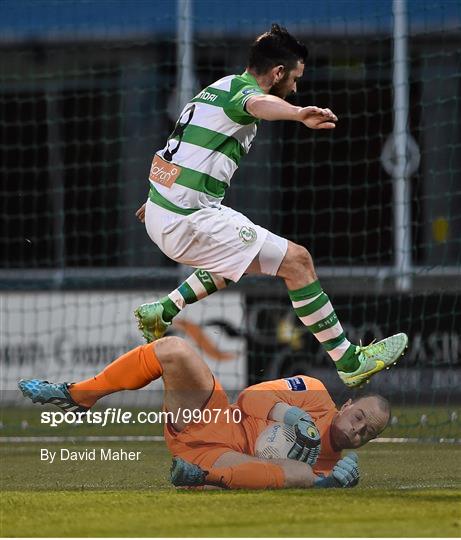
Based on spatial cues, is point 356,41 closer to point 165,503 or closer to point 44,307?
point 44,307

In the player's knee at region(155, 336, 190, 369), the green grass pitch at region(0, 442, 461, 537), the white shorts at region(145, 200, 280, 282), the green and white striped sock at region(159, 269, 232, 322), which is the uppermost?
the white shorts at region(145, 200, 280, 282)

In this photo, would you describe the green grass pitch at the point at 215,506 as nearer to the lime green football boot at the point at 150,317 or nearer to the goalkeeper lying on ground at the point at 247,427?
the goalkeeper lying on ground at the point at 247,427

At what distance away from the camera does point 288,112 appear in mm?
6566

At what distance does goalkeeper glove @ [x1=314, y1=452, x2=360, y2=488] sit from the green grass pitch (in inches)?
3.6

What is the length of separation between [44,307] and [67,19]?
12.5 feet

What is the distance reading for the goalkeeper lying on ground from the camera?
6.59 meters

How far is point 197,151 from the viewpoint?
7359mm

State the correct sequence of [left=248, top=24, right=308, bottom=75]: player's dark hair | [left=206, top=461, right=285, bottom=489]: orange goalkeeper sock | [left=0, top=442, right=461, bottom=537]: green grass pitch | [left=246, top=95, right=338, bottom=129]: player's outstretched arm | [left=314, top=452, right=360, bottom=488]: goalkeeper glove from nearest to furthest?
[left=0, top=442, right=461, bottom=537]: green grass pitch
[left=246, top=95, right=338, bottom=129]: player's outstretched arm
[left=206, top=461, right=285, bottom=489]: orange goalkeeper sock
[left=314, top=452, right=360, bottom=488]: goalkeeper glove
[left=248, top=24, right=308, bottom=75]: player's dark hair

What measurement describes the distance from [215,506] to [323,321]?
160 centimetres

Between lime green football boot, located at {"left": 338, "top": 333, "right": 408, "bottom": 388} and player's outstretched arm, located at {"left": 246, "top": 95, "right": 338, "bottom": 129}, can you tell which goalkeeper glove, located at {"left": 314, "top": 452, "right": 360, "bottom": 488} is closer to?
lime green football boot, located at {"left": 338, "top": 333, "right": 408, "bottom": 388}

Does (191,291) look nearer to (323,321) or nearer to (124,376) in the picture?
(323,321)

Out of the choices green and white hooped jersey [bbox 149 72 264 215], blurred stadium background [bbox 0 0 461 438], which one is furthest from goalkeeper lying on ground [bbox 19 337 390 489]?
blurred stadium background [bbox 0 0 461 438]

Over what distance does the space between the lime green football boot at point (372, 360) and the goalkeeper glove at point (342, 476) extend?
0.58 meters

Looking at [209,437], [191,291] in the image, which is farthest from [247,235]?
[209,437]
